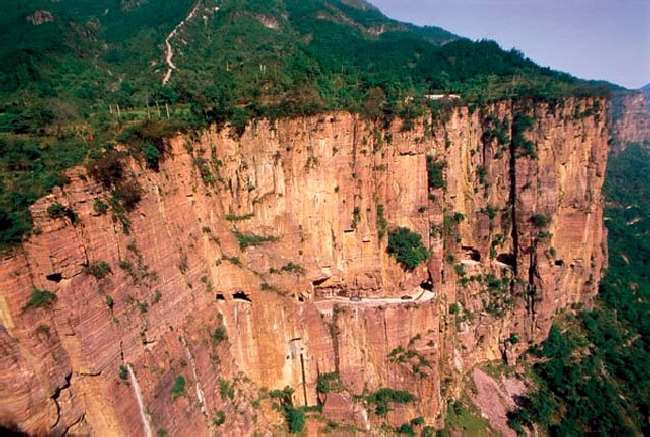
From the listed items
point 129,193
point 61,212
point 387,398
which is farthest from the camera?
point 387,398

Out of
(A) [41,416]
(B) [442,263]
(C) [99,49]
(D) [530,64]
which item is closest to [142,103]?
(A) [41,416]

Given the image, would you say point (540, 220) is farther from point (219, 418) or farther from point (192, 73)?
point (192, 73)

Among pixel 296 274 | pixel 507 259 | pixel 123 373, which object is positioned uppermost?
pixel 296 274

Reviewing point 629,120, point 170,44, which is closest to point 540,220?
point 170,44

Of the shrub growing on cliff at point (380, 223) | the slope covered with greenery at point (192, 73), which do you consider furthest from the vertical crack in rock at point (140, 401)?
the shrub growing on cliff at point (380, 223)

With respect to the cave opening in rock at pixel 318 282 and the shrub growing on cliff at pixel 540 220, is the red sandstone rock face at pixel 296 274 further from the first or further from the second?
the shrub growing on cliff at pixel 540 220

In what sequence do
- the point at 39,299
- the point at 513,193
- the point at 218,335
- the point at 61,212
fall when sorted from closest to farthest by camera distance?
1. the point at 39,299
2. the point at 61,212
3. the point at 218,335
4. the point at 513,193
